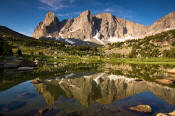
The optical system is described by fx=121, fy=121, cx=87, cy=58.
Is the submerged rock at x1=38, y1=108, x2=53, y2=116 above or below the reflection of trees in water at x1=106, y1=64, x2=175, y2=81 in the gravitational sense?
below

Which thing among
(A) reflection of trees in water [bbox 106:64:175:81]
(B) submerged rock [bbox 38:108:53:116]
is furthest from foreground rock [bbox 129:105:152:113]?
(A) reflection of trees in water [bbox 106:64:175:81]

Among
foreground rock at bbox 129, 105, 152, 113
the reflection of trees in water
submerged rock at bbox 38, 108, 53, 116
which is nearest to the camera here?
submerged rock at bbox 38, 108, 53, 116

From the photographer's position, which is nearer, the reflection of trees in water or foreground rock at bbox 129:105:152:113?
foreground rock at bbox 129:105:152:113

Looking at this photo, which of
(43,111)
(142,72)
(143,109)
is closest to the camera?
(43,111)

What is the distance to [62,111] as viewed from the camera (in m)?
14.9

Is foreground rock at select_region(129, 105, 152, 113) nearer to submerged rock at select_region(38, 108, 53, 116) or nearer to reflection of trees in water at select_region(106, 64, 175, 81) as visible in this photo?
submerged rock at select_region(38, 108, 53, 116)

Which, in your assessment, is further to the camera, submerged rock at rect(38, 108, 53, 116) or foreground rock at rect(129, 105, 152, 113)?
foreground rock at rect(129, 105, 152, 113)

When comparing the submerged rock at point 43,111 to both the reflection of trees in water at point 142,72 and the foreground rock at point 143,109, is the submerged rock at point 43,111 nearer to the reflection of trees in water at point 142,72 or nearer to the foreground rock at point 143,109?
the foreground rock at point 143,109

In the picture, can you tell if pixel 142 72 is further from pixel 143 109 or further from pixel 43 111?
pixel 43 111

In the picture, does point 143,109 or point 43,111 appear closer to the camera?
point 43,111

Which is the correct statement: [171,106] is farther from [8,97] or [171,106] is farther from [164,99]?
[8,97]

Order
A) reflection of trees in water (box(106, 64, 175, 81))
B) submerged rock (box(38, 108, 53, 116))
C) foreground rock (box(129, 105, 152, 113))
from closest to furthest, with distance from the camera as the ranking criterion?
1. submerged rock (box(38, 108, 53, 116))
2. foreground rock (box(129, 105, 152, 113))
3. reflection of trees in water (box(106, 64, 175, 81))

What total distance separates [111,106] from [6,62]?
6929cm

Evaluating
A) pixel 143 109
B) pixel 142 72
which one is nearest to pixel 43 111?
pixel 143 109
